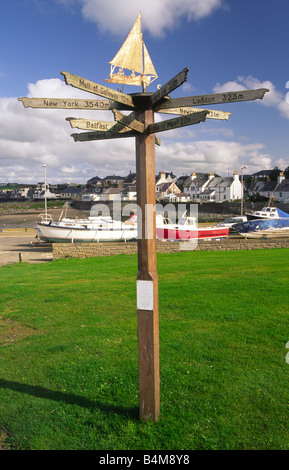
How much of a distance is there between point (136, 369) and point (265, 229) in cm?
2786

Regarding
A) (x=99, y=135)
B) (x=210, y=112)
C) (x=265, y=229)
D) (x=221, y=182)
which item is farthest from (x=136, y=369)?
(x=221, y=182)

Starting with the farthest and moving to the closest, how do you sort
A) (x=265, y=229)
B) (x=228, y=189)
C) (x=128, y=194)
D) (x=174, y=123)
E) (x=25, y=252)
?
(x=128, y=194)
(x=228, y=189)
(x=265, y=229)
(x=25, y=252)
(x=174, y=123)

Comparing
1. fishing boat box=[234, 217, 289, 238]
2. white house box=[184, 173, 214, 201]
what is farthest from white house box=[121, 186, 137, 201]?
fishing boat box=[234, 217, 289, 238]

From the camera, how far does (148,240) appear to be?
13.8 ft

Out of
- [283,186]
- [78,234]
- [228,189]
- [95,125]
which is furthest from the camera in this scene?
[228,189]

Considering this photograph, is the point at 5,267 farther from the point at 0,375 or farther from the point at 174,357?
the point at 174,357

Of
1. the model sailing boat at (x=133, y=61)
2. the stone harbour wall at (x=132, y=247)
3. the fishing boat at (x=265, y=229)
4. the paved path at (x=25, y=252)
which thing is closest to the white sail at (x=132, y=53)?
the model sailing boat at (x=133, y=61)

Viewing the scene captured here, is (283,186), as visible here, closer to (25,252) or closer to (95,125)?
(25,252)

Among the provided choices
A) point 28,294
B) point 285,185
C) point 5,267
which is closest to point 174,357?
point 28,294

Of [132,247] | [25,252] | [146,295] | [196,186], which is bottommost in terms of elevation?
[25,252]

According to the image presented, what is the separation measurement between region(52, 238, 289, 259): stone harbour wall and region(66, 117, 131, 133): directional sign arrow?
15745 mm

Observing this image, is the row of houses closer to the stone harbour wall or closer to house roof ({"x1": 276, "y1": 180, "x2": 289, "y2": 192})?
house roof ({"x1": 276, "y1": 180, "x2": 289, "y2": 192})

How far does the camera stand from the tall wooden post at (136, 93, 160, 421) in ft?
13.8

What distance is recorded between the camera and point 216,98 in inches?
164
